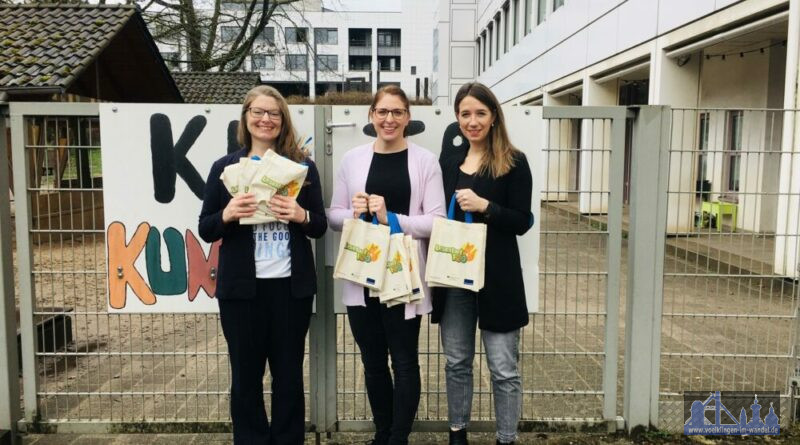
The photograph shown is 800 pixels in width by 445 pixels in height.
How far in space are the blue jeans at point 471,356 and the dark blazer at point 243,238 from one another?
68cm

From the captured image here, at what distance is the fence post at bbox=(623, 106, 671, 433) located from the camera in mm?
3223

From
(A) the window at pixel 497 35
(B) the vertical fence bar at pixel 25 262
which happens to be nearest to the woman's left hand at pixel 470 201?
(B) the vertical fence bar at pixel 25 262

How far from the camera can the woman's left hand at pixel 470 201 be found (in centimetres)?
267

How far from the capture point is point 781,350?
4543 millimetres

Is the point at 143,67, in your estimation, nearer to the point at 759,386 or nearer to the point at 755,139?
the point at 755,139

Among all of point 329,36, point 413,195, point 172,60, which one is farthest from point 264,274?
point 329,36

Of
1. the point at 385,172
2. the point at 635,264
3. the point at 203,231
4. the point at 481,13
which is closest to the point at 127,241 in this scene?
the point at 203,231

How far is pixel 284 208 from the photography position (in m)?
2.67

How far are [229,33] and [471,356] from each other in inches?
890

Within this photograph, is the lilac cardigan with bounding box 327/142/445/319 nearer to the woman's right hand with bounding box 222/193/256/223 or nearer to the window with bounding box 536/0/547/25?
the woman's right hand with bounding box 222/193/256/223

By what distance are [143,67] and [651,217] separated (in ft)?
41.5

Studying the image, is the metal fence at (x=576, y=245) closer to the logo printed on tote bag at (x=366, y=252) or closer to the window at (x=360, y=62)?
the logo printed on tote bag at (x=366, y=252)

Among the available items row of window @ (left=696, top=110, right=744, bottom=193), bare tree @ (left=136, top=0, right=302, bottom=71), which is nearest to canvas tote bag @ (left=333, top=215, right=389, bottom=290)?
row of window @ (left=696, top=110, right=744, bottom=193)

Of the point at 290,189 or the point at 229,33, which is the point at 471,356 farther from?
the point at 229,33
